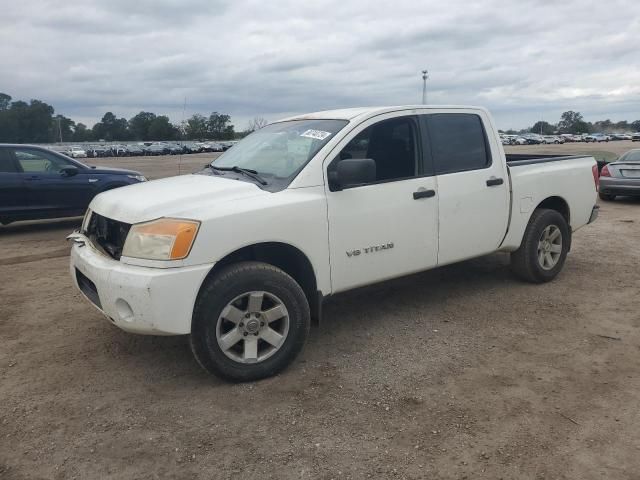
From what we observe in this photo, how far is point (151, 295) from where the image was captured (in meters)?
3.25

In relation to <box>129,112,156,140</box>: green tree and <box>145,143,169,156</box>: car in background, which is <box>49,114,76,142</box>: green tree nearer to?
<box>129,112,156,140</box>: green tree

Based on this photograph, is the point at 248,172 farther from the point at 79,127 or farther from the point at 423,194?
the point at 79,127

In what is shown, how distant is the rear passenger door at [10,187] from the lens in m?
9.36

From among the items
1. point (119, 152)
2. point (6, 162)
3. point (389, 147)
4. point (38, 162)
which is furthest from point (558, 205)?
point (119, 152)

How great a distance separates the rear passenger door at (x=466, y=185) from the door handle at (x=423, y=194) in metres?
0.09

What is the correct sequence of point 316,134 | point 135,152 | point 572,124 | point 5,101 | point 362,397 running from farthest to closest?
point 572,124
point 5,101
point 135,152
point 316,134
point 362,397

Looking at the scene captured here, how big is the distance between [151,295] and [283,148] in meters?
1.73

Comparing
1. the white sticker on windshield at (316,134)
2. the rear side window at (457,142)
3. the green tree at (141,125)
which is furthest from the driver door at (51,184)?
the green tree at (141,125)

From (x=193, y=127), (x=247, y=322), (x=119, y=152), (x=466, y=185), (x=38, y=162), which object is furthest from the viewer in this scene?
(x=119, y=152)

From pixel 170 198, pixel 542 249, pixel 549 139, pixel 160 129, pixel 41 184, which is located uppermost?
pixel 160 129

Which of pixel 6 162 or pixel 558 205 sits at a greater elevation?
pixel 6 162

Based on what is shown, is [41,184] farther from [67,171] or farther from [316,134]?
[316,134]

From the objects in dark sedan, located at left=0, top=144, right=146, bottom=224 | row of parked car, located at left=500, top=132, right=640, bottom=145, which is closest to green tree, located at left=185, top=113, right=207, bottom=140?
dark sedan, located at left=0, top=144, right=146, bottom=224

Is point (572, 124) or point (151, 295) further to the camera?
point (572, 124)
